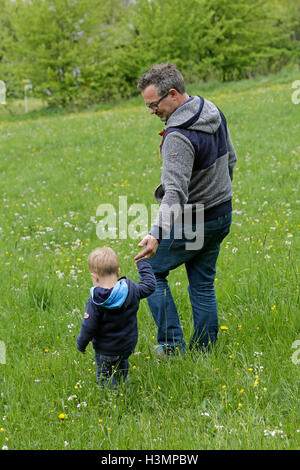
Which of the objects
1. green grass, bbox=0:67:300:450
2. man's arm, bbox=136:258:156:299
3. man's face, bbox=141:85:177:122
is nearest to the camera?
green grass, bbox=0:67:300:450

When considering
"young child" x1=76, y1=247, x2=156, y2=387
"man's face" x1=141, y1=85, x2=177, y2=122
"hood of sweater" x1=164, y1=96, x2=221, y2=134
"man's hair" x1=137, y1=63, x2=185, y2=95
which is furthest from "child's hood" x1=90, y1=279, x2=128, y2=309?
"man's hair" x1=137, y1=63, x2=185, y2=95

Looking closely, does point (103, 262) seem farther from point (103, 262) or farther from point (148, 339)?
point (148, 339)

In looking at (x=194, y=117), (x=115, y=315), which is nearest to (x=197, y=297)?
(x=115, y=315)

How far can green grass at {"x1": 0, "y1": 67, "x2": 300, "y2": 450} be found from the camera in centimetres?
294

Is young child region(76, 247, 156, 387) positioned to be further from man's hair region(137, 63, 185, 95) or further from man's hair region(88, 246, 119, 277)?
man's hair region(137, 63, 185, 95)

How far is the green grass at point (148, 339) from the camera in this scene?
2938mm

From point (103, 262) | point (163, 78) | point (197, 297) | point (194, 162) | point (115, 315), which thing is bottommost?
point (197, 297)

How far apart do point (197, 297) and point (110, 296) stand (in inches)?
40.0

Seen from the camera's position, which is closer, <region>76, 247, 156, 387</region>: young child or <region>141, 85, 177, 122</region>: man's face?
<region>76, 247, 156, 387</region>: young child

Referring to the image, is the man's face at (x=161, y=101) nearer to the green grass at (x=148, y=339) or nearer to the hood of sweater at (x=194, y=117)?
the hood of sweater at (x=194, y=117)

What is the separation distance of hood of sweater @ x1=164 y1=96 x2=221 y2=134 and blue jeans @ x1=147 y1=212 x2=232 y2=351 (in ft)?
2.40

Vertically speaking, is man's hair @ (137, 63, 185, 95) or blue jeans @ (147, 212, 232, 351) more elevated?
man's hair @ (137, 63, 185, 95)

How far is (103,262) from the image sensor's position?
320 centimetres
